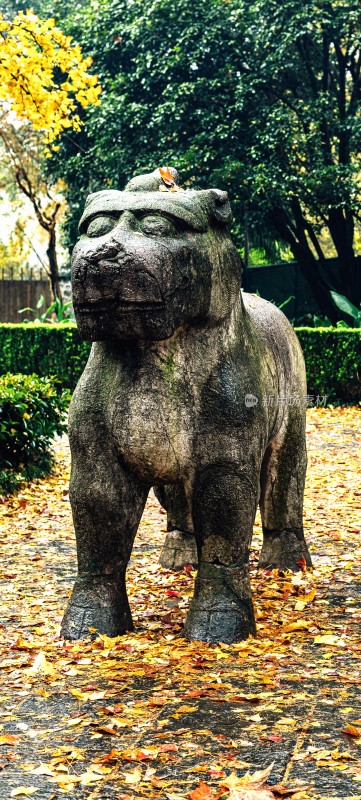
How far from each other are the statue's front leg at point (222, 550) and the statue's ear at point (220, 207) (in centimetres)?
113

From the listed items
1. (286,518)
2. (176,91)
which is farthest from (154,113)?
(286,518)

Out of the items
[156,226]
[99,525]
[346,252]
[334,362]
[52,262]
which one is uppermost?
[52,262]

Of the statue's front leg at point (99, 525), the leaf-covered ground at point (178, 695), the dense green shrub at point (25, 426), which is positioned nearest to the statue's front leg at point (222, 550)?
the leaf-covered ground at point (178, 695)

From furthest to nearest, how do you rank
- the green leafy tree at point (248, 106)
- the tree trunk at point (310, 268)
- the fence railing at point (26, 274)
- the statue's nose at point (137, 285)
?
the fence railing at point (26, 274) < the tree trunk at point (310, 268) < the green leafy tree at point (248, 106) < the statue's nose at point (137, 285)

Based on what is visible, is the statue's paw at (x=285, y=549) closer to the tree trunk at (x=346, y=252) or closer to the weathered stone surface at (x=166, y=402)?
the weathered stone surface at (x=166, y=402)

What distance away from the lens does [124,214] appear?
14.1 feet

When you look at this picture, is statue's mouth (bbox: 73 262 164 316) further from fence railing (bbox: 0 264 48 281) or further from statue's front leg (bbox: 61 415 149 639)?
fence railing (bbox: 0 264 48 281)

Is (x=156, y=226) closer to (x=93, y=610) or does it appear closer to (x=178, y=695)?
(x=93, y=610)

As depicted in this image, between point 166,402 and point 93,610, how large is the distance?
3.59ft

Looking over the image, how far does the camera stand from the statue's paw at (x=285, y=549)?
607cm

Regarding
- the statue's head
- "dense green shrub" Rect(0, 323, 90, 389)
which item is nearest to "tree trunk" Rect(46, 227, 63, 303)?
"dense green shrub" Rect(0, 323, 90, 389)

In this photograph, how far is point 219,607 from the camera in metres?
4.64

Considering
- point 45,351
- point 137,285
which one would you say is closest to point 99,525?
point 137,285

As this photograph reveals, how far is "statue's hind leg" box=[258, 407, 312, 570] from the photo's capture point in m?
5.82
